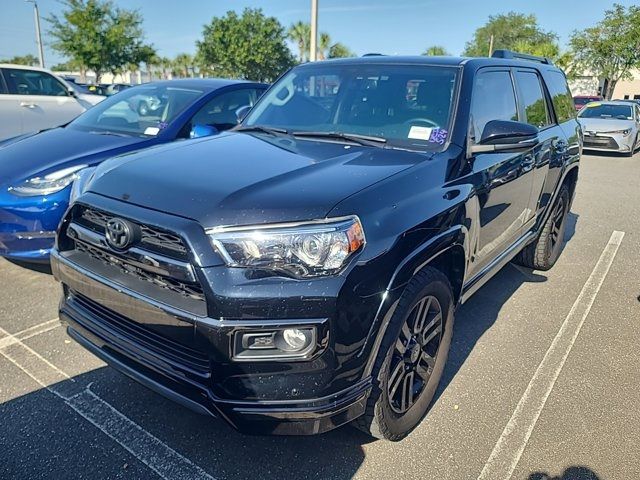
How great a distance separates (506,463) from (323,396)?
1.08m

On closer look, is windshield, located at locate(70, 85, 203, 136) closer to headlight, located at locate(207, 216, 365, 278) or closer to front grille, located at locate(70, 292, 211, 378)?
front grille, located at locate(70, 292, 211, 378)

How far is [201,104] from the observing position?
5137 millimetres

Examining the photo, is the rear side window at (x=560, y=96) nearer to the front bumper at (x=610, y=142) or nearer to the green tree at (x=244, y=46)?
the front bumper at (x=610, y=142)

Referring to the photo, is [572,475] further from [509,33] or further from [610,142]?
[509,33]

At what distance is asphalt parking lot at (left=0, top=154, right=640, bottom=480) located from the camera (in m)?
2.36

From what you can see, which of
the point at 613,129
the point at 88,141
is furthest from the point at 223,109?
the point at 613,129

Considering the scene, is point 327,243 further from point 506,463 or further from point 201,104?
point 201,104

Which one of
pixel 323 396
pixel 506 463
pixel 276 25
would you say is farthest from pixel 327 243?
pixel 276 25

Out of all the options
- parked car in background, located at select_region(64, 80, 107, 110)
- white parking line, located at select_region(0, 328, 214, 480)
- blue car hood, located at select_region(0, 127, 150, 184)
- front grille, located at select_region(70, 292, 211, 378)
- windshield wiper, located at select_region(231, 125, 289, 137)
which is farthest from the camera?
parked car in background, located at select_region(64, 80, 107, 110)

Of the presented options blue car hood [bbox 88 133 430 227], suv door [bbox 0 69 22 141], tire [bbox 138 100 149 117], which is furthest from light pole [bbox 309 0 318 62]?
blue car hood [bbox 88 133 430 227]

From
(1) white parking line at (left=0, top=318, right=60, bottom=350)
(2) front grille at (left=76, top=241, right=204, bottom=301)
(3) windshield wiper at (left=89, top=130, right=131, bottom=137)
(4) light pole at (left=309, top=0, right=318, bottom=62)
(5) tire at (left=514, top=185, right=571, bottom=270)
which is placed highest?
(4) light pole at (left=309, top=0, right=318, bottom=62)

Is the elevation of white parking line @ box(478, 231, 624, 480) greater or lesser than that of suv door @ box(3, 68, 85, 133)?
lesser

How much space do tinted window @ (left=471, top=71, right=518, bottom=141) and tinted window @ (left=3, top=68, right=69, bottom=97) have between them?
308 inches

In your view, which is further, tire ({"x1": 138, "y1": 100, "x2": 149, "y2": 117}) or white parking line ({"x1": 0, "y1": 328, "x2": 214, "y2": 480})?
tire ({"x1": 138, "y1": 100, "x2": 149, "y2": 117})
